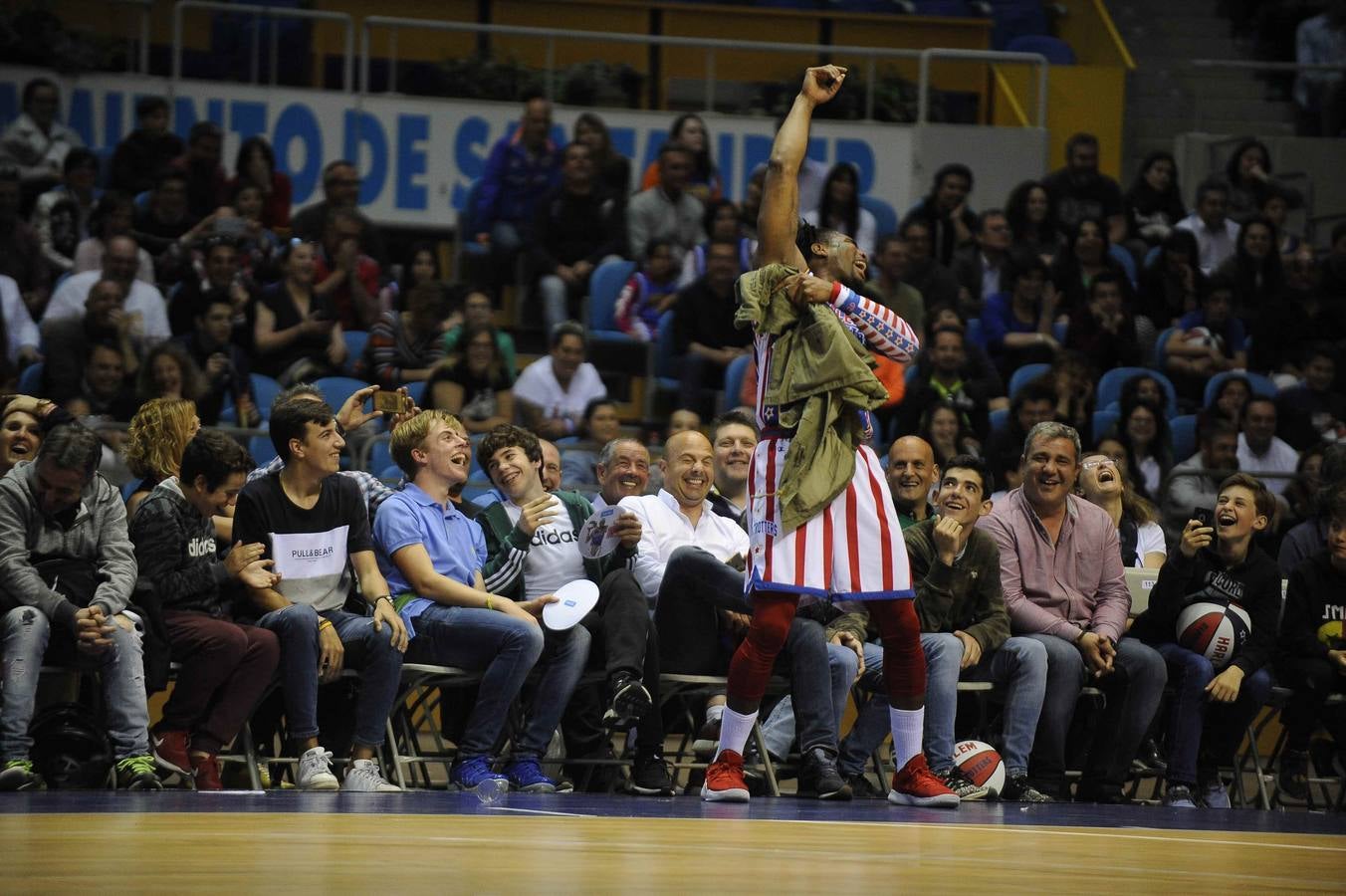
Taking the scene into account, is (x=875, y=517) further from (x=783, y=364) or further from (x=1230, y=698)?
(x=1230, y=698)

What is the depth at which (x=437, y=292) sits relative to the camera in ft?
37.8

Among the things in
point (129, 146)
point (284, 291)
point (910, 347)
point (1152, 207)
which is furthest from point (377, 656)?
point (1152, 207)

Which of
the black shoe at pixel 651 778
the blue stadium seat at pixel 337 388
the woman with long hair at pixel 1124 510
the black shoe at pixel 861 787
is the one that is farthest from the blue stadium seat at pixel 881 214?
the black shoe at pixel 651 778

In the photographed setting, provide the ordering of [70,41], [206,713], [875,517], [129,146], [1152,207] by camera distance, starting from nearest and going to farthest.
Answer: [875,517] → [206,713] → [129,146] → [70,41] → [1152,207]

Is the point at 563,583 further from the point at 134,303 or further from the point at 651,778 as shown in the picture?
the point at 134,303

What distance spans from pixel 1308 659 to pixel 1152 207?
711cm

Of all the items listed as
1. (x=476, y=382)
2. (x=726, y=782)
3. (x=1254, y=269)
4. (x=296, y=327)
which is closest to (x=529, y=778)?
(x=726, y=782)

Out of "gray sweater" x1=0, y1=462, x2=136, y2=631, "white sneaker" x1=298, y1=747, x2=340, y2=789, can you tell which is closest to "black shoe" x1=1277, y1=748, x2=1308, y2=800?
"white sneaker" x1=298, y1=747, x2=340, y2=789

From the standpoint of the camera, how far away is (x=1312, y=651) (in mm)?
8547

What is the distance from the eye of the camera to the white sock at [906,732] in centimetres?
680

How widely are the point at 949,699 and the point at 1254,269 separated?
7410 mm

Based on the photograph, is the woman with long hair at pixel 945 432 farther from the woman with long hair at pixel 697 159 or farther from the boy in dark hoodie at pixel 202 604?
the boy in dark hoodie at pixel 202 604

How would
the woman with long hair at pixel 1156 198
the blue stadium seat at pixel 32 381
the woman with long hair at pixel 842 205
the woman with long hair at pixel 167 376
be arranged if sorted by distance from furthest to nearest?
the woman with long hair at pixel 1156 198, the woman with long hair at pixel 842 205, the blue stadium seat at pixel 32 381, the woman with long hair at pixel 167 376

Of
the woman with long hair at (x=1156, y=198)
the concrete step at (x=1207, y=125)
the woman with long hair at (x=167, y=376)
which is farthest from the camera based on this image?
the concrete step at (x=1207, y=125)
